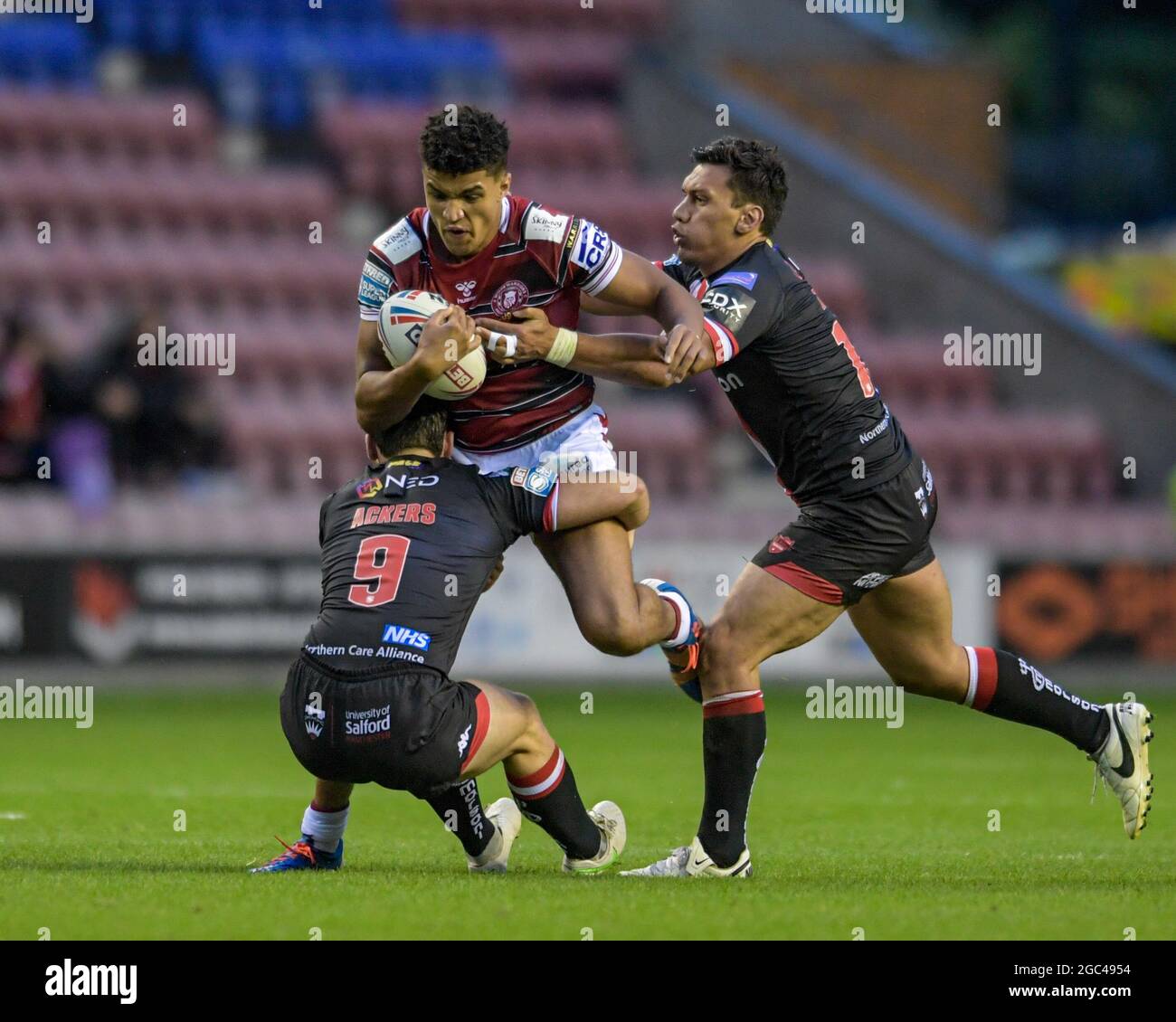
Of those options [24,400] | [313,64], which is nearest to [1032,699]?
[24,400]

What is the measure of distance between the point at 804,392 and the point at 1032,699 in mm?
1396

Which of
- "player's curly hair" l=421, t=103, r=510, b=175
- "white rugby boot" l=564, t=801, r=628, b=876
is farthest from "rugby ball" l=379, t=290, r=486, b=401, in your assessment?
"white rugby boot" l=564, t=801, r=628, b=876

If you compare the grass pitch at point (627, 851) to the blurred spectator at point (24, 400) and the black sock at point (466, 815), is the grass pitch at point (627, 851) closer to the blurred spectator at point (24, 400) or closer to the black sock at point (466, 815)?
the black sock at point (466, 815)

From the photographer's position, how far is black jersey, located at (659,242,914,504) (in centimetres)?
670

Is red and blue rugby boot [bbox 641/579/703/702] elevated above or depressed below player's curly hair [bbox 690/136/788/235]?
below

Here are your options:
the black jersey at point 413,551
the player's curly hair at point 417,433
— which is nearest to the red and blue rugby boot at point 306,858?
the black jersey at point 413,551

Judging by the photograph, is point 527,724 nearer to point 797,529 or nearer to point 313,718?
point 313,718

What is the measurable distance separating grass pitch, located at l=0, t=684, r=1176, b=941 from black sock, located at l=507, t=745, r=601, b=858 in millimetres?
128

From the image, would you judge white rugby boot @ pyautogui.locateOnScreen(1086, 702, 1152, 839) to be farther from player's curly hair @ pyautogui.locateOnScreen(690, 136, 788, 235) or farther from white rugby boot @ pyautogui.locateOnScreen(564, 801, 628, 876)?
player's curly hair @ pyautogui.locateOnScreen(690, 136, 788, 235)

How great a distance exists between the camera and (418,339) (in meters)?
6.28

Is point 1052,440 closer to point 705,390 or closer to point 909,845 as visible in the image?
point 705,390

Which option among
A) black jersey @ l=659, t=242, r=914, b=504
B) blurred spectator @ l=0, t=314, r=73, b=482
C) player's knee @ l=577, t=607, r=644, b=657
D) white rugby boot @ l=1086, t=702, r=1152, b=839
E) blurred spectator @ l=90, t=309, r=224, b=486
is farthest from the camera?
blurred spectator @ l=90, t=309, r=224, b=486
